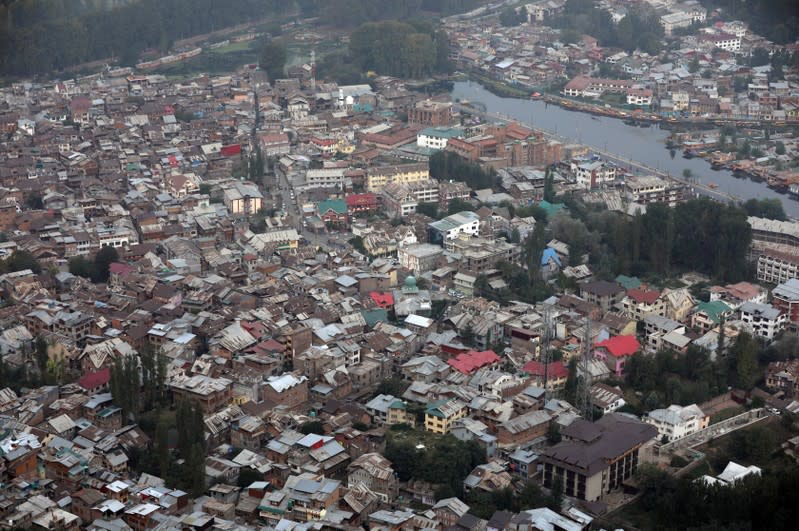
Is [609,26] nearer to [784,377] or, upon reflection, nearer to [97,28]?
[97,28]

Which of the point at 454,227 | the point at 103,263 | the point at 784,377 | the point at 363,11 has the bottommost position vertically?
the point at 784,377

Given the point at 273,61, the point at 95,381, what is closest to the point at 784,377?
the point at 95,381

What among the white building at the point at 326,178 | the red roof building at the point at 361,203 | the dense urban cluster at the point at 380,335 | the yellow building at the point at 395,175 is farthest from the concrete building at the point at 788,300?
the white building at the point at 326,178

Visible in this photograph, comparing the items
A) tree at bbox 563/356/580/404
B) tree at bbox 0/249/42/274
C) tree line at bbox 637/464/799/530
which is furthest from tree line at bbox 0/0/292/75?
tree line at bbox 637/464/799/530

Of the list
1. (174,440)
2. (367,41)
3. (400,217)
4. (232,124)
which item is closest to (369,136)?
(232,124)

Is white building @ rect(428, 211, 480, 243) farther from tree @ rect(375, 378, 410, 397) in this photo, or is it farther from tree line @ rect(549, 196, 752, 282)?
tree @ rect(375, 378, 410, 397)

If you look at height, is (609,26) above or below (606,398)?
above
